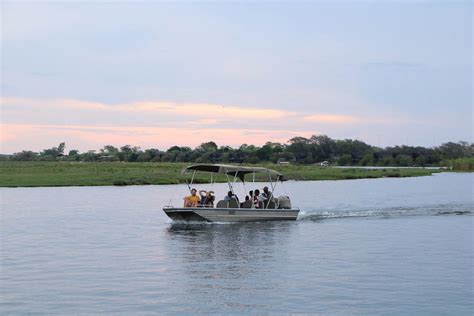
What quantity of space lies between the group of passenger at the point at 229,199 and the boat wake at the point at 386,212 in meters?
3.72

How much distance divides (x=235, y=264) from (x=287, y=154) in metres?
154

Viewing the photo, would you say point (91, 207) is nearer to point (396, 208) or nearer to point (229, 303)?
point (396, 208)

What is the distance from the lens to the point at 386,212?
44.2 metres

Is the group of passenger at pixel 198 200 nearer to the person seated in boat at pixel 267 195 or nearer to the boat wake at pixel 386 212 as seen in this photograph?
the person seated in boat at pixel 267 195

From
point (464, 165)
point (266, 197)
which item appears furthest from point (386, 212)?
point (464, 165)

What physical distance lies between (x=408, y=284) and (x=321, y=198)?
38133mm

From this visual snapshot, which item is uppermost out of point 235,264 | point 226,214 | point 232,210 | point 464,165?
point 464,165

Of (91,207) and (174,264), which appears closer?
(174,264)

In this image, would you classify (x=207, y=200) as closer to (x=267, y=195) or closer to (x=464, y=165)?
(x=267, y=195)

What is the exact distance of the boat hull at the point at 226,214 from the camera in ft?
112

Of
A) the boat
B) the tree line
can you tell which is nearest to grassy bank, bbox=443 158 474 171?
the tree line

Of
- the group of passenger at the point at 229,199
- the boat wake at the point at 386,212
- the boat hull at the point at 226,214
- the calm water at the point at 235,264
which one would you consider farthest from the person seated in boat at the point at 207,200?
the boat wake at the point at 386,212

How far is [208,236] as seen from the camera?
31203 mm

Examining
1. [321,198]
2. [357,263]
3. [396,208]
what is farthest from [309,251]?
[321,198]
